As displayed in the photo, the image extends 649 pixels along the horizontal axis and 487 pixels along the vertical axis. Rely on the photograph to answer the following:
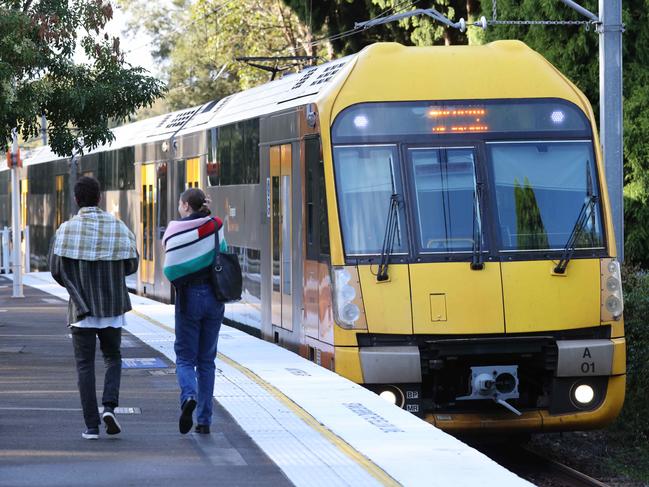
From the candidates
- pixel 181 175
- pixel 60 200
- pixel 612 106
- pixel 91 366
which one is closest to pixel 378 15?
pixel 60 200

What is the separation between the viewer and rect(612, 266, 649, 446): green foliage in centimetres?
1441

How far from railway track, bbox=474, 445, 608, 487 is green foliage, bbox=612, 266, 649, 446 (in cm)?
150

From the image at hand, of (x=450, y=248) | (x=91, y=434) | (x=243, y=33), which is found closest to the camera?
(x=91, y=434)

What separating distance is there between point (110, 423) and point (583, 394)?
4270mm

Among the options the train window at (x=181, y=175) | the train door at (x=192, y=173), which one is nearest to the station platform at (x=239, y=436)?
the train door at (x=192, y=173)

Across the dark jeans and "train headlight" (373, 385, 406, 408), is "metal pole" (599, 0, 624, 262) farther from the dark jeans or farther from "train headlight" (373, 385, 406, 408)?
the dark jeans

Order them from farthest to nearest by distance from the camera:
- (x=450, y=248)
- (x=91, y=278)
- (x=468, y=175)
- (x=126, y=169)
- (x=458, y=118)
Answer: (x=126, y=169) < (x=458, y=118) < (x=468, y=175) < (x=450, y=248) < (x=91, y=278)

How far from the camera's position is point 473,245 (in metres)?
12.0

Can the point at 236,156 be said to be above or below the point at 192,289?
above

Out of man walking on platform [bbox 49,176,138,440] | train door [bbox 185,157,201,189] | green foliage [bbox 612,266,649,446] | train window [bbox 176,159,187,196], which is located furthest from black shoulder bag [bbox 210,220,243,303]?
train window [bbox 176,159,187,196]

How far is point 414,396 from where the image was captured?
11.8m

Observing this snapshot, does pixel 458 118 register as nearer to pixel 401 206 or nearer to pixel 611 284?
pixel 401 206

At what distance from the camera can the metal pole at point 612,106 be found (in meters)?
17.3

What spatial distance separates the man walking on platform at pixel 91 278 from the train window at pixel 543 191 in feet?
12.6
